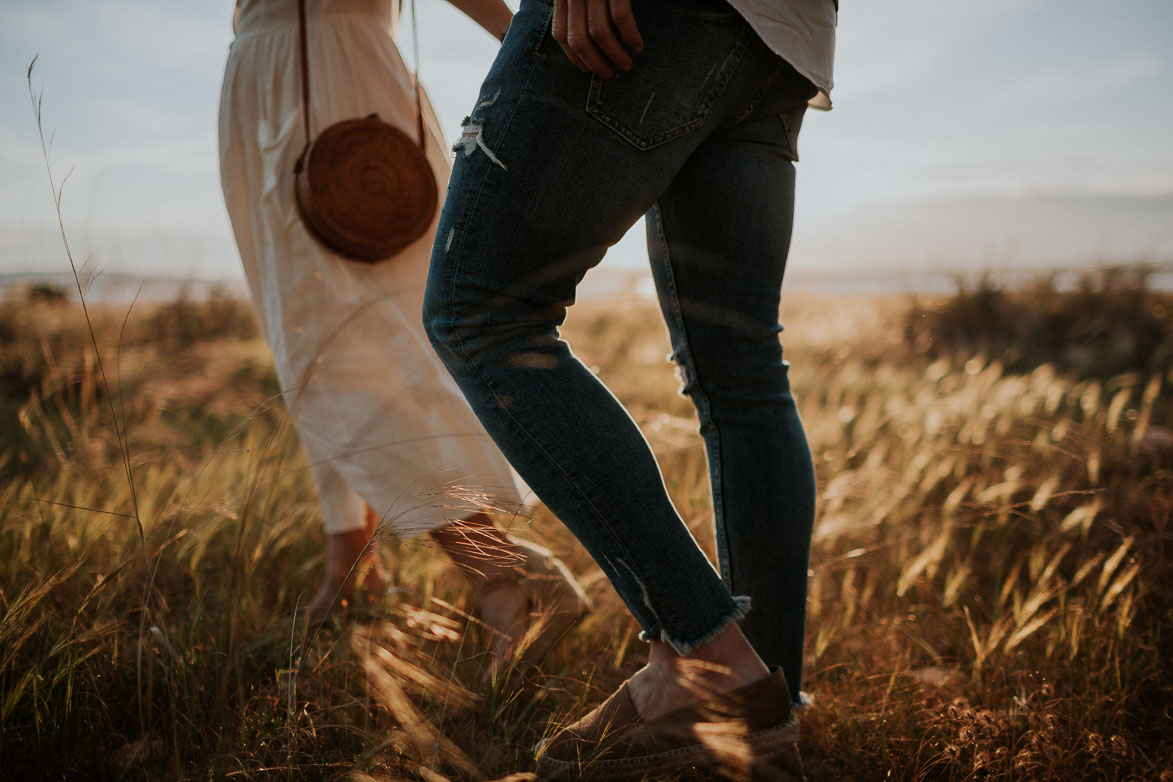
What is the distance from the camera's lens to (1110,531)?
179 cm

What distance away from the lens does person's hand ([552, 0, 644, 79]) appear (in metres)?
0.75

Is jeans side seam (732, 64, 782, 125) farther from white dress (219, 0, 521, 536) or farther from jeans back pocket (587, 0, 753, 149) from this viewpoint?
white dress (219, 0, 521, 536)

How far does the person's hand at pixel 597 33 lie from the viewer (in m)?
0.75

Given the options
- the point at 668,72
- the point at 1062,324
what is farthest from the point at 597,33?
the point at 1062,324

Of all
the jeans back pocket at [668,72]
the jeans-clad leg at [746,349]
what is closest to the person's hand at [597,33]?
the jeans back pocket at [668,72]

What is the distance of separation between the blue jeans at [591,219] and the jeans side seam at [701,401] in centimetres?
8

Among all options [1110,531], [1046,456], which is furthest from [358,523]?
[1046,456]

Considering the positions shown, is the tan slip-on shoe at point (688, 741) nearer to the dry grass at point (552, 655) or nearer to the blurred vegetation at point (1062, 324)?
the dry grass at point (552, 655)

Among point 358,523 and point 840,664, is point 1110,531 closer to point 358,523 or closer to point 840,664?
point 840,664

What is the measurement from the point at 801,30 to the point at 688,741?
90 cm

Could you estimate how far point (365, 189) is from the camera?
1341 millimetres

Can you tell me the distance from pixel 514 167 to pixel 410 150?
2.21ft

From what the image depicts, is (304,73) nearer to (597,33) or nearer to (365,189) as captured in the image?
(365,189)

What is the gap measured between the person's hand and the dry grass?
676 mm
